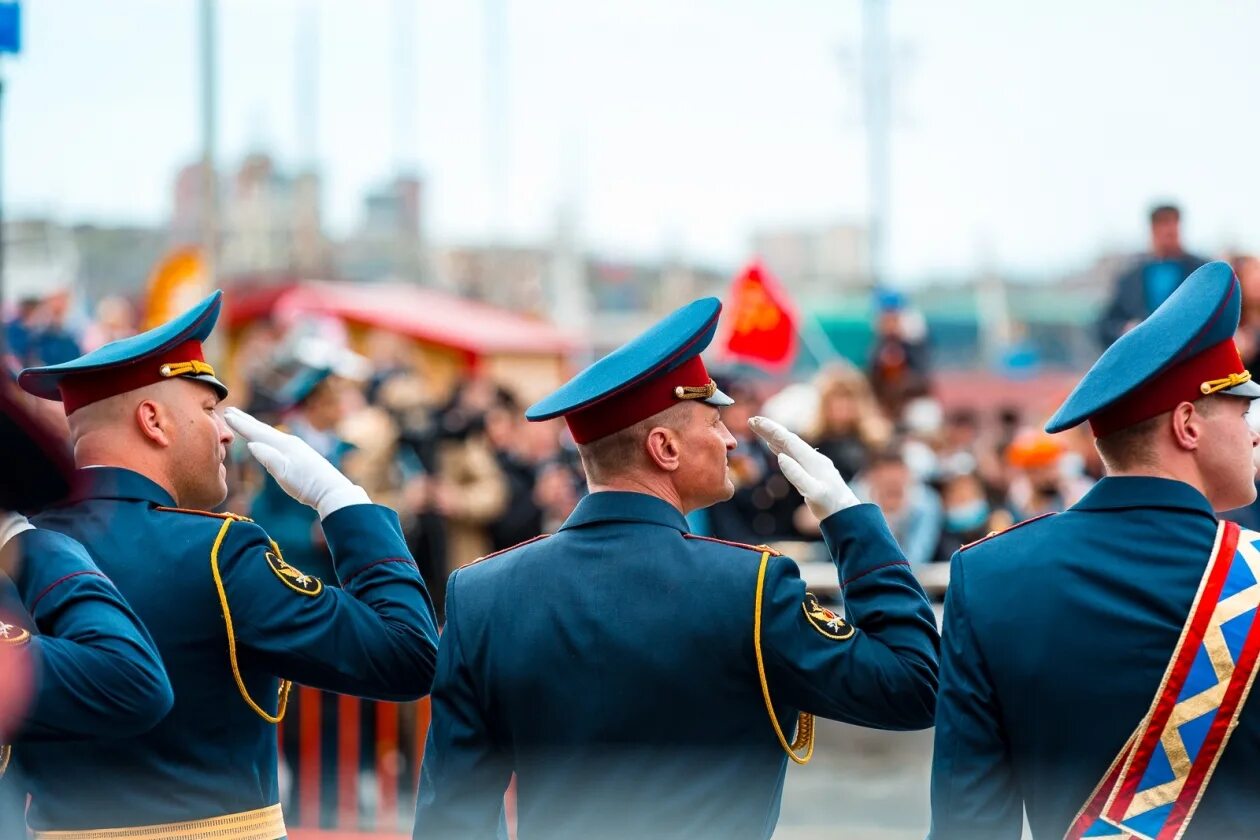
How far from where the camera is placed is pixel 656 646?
3486 mm

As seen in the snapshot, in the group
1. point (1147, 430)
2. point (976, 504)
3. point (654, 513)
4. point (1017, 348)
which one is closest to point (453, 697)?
point (654, 513)

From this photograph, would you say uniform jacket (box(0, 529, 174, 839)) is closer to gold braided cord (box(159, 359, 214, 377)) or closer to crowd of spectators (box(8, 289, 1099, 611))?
gold braided cord (box(159, 359, 214, 377))

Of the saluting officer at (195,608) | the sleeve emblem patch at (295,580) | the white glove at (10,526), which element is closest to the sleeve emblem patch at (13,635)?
the white glove at (10,526)

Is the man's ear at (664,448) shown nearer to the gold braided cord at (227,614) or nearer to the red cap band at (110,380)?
the gold braided cord at (227,614)

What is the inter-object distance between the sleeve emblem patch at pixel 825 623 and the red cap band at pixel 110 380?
4.88 feet

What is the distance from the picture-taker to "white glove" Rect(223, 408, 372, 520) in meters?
4.01

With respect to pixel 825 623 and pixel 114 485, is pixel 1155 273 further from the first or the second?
pixel 114 485

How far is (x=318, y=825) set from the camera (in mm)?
8891

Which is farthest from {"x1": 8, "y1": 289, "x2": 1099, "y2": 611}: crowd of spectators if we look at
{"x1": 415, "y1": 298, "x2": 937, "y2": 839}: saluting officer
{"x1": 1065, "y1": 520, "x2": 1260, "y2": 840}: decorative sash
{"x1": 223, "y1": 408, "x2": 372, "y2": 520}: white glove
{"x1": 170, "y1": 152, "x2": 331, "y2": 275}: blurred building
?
{"x1": 170, "y1": 152, "x2": 331, "y2": 275}: blurred building

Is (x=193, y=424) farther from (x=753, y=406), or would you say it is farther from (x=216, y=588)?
(x=753, y=406)

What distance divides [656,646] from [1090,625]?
0.81 metres

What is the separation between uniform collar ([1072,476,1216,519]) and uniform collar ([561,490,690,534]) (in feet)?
2.75

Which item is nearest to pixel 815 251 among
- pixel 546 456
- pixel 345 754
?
pixel 546 456

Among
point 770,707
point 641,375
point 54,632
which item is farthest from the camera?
point 641,375
